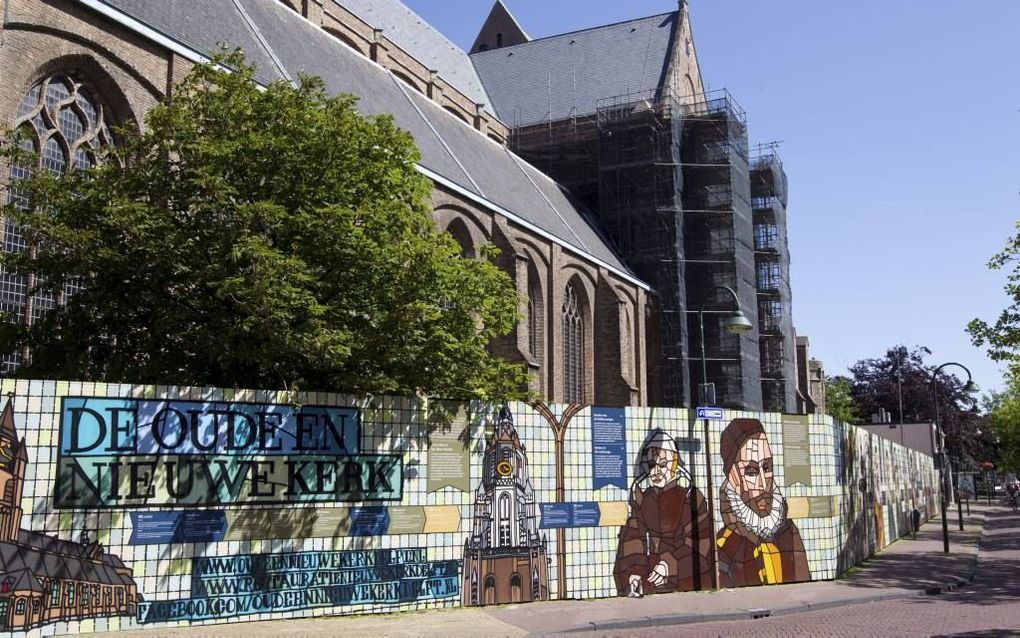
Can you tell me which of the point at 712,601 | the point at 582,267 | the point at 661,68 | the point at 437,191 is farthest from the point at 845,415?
the point at 712,601

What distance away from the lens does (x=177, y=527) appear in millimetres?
10289

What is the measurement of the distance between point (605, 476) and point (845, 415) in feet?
201

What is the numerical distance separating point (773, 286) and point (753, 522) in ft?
128

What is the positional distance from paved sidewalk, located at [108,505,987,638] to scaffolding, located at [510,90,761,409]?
2792 cm

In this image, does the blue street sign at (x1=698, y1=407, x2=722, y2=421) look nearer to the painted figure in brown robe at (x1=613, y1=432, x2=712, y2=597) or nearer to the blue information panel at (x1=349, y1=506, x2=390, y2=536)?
the painted figure in brown robe at (x1=613, y1=432, x2=712, y2=597)

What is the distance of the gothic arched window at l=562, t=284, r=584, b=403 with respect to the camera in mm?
38812

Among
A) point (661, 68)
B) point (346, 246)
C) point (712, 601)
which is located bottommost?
point (712, 601)

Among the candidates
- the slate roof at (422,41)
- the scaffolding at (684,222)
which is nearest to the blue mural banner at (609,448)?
the scaffolding at (684,222)

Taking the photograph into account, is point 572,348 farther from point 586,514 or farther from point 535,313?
point 586,514

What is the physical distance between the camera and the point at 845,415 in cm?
6981

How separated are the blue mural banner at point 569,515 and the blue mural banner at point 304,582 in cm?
149

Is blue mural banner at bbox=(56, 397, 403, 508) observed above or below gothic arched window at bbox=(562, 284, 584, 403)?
below

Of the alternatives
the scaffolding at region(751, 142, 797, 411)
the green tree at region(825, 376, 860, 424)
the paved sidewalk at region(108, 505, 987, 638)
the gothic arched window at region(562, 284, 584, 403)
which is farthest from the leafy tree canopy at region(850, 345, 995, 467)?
the paved sidewalk at region(108, 505, 987, 638)

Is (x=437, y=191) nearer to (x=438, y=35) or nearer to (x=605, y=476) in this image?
(x=605, y=476)
